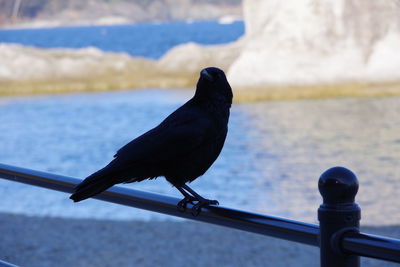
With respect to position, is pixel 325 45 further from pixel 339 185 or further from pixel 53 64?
pixel 339 185

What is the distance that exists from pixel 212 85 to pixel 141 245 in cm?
673

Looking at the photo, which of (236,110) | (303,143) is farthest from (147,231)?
(236,110)

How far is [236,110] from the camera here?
2825 cm

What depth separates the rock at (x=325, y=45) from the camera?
30263 mm

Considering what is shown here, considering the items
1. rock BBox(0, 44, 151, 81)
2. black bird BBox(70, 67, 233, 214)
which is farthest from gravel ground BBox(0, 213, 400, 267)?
rock BBox(0, 44, 151, 81)

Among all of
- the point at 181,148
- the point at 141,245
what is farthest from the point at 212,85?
the point at 141,245

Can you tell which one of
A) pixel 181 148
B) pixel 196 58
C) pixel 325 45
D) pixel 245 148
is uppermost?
pixel 196 58

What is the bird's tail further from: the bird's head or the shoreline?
the shoreline

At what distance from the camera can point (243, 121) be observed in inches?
993

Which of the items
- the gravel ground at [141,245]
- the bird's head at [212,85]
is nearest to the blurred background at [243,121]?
the gravel ground at [141,245]

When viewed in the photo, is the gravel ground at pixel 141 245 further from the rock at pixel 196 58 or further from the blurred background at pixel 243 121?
the rock at pixel 196 58

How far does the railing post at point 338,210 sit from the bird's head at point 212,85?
1045mm

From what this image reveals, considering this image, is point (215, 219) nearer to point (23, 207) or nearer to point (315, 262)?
point (315, 262)


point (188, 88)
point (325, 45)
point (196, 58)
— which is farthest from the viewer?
point (196, 58)
